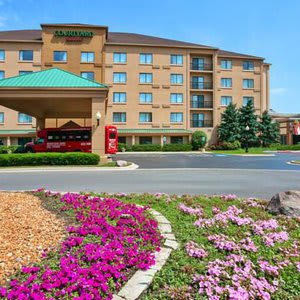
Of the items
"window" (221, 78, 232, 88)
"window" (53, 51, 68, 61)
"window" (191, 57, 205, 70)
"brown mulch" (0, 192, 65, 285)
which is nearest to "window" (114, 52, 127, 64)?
"window" (53, 51, 68, 61)

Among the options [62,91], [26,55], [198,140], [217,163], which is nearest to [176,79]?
[198,140]

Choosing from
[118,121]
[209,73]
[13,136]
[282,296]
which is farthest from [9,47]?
[282,296]

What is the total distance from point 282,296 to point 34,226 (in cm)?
393

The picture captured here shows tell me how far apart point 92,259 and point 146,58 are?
152ft

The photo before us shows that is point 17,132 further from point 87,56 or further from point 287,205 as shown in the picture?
point 287,205

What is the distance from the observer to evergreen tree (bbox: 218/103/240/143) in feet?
155

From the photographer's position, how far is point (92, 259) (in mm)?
3695

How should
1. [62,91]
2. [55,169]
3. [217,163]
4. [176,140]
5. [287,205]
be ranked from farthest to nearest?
[176,140], [217,163], [62,91], [55,169], [287,205]

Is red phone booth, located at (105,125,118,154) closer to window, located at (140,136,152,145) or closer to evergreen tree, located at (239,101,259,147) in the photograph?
window, located at (140,136,152,145)

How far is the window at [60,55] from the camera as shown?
149ft

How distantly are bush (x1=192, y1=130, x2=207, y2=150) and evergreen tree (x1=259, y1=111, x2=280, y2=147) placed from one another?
11.9 metres

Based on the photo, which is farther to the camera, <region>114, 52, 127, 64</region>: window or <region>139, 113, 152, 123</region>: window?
<region>139, 113, 152, 123</region>: window

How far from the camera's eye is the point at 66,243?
4.20 m

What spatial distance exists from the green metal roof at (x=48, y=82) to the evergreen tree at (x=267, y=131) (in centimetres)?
3826
